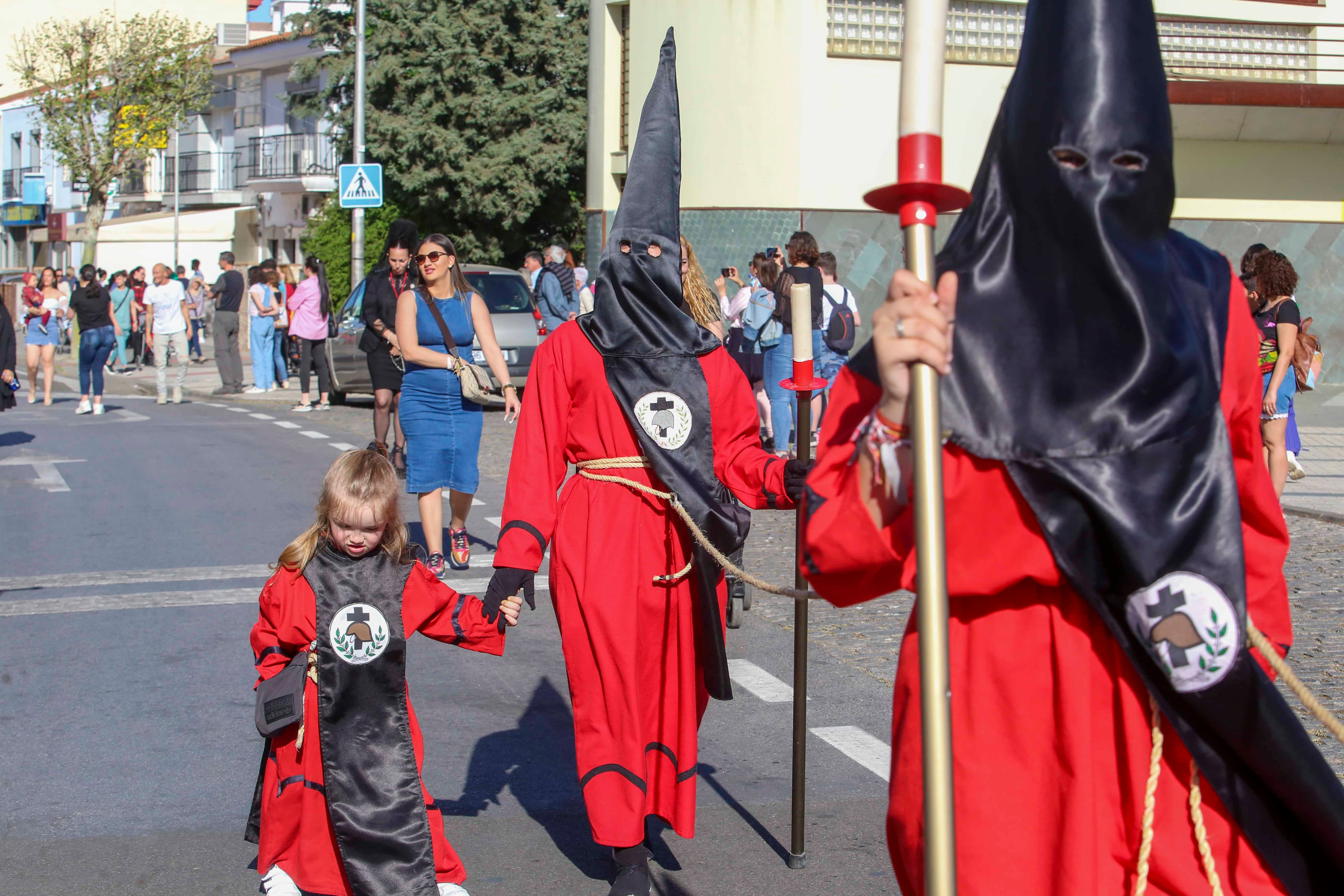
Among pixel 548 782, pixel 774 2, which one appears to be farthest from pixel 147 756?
pixel 774 2

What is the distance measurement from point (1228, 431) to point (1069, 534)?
1.12 ft

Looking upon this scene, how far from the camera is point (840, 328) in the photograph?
1255 centimetres

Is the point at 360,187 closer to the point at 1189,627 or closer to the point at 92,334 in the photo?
the point at 92,334

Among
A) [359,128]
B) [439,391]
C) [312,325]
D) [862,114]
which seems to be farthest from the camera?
[359,128]

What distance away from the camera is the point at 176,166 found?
43719mm

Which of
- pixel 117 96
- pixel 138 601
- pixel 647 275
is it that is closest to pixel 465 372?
pixel 138 601

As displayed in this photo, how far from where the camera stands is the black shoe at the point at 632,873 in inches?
155

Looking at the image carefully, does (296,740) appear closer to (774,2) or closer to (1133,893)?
(1133,893)

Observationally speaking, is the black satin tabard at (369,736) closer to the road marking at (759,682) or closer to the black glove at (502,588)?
the black glove at (502,588)

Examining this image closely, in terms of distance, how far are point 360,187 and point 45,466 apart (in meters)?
8.62

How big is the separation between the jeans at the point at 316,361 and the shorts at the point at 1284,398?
12323mm

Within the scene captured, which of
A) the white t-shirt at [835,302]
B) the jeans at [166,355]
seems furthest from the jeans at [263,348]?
the white t-shirt at [835,302]

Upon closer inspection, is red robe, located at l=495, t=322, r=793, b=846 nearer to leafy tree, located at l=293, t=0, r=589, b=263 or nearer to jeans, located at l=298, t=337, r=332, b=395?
jeans, located at l=298, t=337, r=332, b=395

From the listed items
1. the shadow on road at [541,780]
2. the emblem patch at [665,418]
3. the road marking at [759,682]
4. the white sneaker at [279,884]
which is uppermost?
the emblem patch at [665,418]
